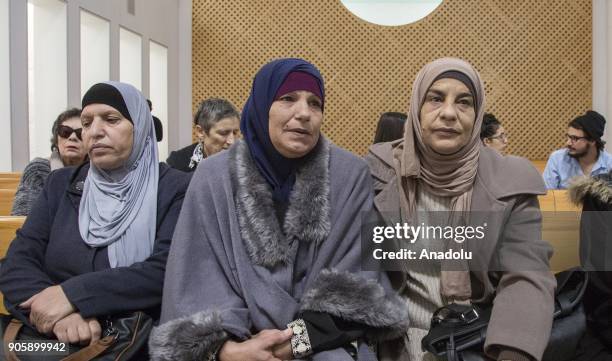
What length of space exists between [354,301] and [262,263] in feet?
1.00

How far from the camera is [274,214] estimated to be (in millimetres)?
2104

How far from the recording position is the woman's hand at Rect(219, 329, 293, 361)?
196cm

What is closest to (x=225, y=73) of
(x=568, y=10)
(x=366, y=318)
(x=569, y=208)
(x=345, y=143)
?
(x=345, y=143)

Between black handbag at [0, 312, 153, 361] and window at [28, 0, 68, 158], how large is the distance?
6.35m

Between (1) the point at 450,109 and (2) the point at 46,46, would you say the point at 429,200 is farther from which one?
(2) the point at 46,46

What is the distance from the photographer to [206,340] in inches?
77.3

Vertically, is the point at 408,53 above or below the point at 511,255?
above

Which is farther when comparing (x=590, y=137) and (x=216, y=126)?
(x=590, y=137)

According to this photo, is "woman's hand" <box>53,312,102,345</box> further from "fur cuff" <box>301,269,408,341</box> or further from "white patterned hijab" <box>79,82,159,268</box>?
"fur cuff" <box>301,269,408,341</box>

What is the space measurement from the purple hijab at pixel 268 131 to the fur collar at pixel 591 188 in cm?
100

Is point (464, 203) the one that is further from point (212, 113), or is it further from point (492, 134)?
point (492, 134)

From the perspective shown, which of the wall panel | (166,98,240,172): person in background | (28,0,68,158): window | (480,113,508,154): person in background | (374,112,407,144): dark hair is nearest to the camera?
(374,112,407,144): dark hair

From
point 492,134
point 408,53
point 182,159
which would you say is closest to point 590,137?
point 492,134

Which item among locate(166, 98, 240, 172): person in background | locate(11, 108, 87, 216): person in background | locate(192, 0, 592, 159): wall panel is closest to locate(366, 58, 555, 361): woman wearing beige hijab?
locate(11, 108, 87, 216): person in background
